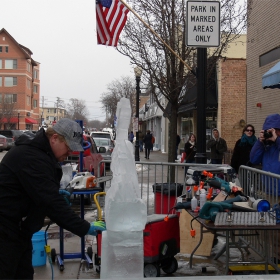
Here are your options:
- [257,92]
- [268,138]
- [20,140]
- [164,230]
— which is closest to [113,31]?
[268,138]

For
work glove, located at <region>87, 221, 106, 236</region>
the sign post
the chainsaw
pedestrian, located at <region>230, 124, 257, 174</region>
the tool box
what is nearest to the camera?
work glove, located at <region>87, 221, 106, 236</region>

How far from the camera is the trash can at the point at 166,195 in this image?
24.3 feet

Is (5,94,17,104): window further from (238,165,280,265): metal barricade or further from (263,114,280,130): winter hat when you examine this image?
(263,114,280,130): winter hat

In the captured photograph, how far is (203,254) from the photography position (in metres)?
6.65

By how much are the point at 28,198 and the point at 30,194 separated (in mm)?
112

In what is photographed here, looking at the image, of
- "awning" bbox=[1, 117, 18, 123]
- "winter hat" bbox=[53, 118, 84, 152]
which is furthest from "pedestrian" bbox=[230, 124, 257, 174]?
"awning" bbox=[1, 117, 18, 123]

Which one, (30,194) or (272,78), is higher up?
(272,78)

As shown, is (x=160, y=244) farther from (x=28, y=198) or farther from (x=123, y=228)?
(x=28, y=198)

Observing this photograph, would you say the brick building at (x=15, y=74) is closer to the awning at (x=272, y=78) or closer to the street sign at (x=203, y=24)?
the awning at (x=272, y=78)

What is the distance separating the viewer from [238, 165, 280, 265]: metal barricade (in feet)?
18.3

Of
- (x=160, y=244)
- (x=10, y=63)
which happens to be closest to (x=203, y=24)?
(x=160, y=244)

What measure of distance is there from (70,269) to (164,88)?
738 cm

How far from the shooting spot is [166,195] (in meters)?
7.45

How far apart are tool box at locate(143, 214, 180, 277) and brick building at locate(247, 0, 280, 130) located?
8730 mm
